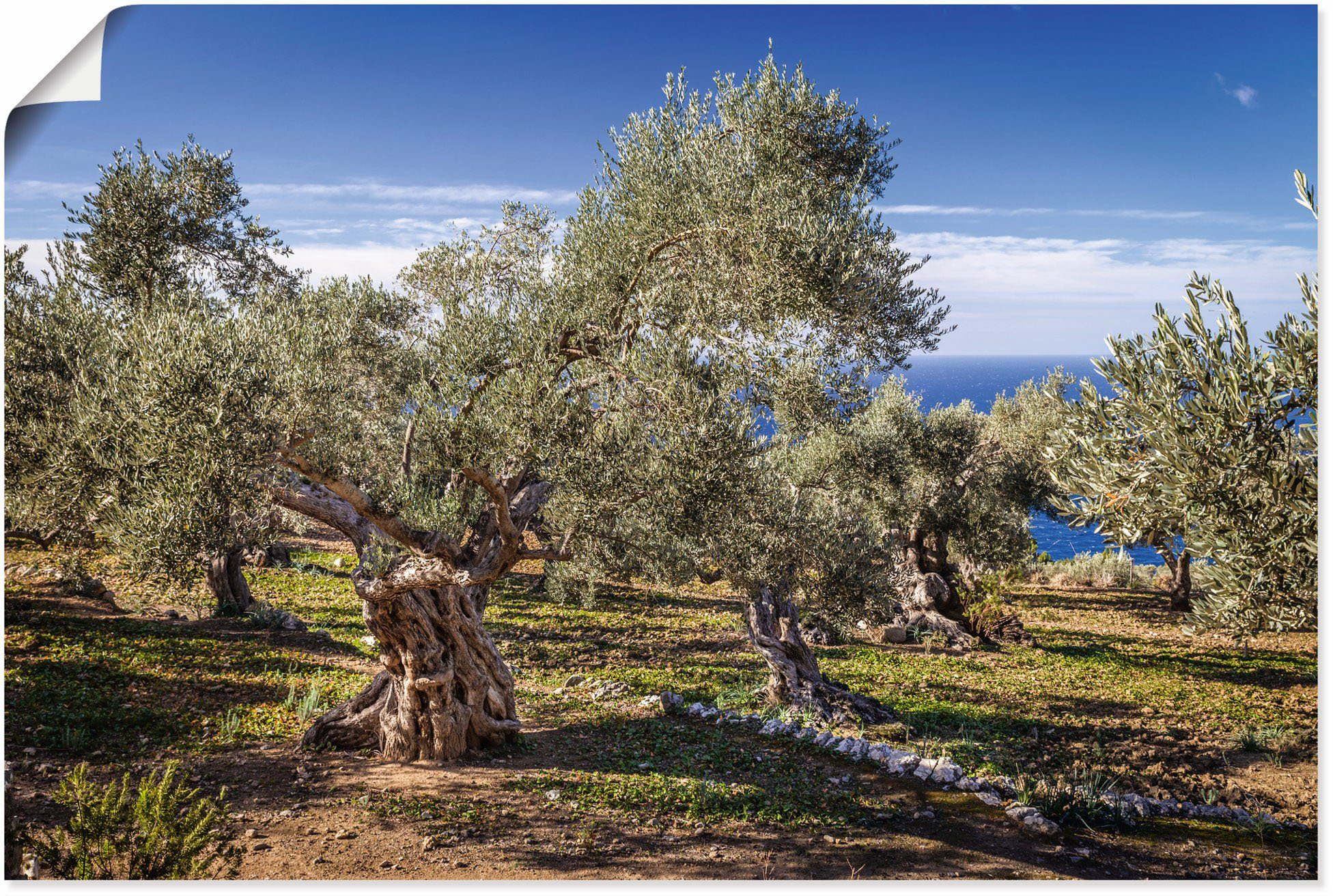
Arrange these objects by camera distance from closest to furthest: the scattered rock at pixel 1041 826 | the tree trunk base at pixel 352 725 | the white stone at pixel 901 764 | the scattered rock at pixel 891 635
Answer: the scattered rock at pixel 1041 826, the tree trunk base at pixel 352 725, the white stone at pixel 901 764, the scattered rock at pixel 891 635

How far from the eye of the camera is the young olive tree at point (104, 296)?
774 cm

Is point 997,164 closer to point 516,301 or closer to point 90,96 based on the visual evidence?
point 516,301

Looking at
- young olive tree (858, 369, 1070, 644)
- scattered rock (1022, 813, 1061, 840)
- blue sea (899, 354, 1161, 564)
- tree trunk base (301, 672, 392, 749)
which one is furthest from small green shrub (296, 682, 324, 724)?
young olive tree (858, 369, 1070, 644)

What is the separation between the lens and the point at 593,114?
1031 cm

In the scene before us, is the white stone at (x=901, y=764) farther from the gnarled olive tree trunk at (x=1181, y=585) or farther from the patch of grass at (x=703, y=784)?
the gnarled olive tree trunk at (x=1181, y=585)

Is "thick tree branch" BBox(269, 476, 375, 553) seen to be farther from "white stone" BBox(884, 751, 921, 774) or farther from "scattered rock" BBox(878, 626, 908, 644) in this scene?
"scattered rock" BBox(878, 626, 908, 644)

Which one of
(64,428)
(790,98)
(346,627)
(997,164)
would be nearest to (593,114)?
(790,98)

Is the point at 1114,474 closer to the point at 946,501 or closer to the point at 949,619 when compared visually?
the point at 946,501

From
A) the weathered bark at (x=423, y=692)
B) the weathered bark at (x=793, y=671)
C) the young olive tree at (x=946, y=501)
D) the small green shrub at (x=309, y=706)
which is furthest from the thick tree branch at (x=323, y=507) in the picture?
the young olive tree at (x=946, y=501)

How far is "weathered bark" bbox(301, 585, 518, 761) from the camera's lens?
9922mm

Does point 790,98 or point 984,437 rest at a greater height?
point 790,98

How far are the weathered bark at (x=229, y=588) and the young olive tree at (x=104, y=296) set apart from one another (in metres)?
7.67

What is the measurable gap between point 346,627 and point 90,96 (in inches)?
549

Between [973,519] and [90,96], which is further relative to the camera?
[973,519]
